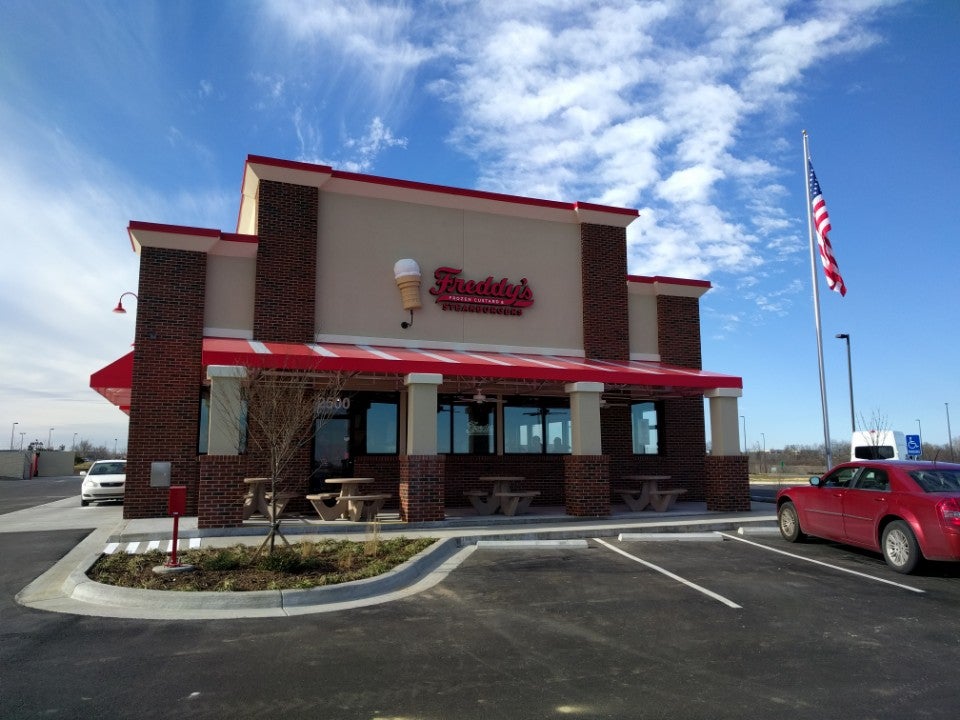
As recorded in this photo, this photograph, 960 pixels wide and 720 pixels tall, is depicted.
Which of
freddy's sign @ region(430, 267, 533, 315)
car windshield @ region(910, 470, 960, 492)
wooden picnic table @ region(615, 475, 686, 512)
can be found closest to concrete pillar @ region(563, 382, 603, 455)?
wooden picnic table @ region(615, 475, 686, 512)

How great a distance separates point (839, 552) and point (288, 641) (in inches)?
340

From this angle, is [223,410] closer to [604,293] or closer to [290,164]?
[290,164]

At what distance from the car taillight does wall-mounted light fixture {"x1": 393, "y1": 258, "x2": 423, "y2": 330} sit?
1100cm

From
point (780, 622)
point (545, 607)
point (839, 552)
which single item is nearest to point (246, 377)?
point (545, 607)

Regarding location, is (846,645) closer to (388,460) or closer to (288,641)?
(288,641)

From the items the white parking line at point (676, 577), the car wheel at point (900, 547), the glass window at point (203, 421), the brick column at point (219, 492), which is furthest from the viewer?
the glass window at point (203, 421)

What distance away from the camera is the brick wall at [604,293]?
18016 mm

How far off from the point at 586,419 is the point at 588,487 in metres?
1.42

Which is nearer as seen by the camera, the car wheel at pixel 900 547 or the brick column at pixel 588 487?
the car wheel at pixel 900 547

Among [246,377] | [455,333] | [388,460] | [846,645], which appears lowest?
[846,645]

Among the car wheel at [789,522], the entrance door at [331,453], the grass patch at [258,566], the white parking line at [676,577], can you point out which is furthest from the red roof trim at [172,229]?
the car wheel at [789,522]

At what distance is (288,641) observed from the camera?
6.12 meters

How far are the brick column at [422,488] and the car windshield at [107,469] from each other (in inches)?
451

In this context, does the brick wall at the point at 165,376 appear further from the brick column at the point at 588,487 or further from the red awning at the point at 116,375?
the brick column at the point at 588,487
